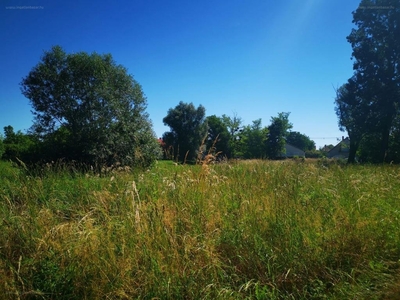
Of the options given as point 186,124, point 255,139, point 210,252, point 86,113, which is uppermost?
point 186,124

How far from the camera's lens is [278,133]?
170 ft

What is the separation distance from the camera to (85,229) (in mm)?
2986

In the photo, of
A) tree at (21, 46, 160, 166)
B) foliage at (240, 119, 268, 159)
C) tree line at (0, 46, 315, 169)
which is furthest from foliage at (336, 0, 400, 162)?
foliage at (240, 119, 268, 159)

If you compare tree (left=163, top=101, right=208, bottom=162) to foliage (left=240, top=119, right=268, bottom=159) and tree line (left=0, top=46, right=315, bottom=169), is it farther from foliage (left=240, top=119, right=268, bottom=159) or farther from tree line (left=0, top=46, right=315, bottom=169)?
tree line (left=0, top=46, right=315, bottom=169)

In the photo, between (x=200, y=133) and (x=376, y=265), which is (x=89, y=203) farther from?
(x=200, y=133)

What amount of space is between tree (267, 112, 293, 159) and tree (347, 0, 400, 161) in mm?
30728

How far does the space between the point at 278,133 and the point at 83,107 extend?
147 feet

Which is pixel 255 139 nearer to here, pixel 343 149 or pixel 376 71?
pixel 343 149

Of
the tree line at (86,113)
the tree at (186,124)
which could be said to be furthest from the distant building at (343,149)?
the tree line at (86,113)

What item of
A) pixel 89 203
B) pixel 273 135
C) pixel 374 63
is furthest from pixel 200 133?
pixel 89 203

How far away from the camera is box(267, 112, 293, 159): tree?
51.5m

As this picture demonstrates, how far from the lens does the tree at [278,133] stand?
51500mm

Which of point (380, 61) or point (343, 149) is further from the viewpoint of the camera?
point (343, 149)

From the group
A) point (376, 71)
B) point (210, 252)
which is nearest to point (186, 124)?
point (376, 71)
